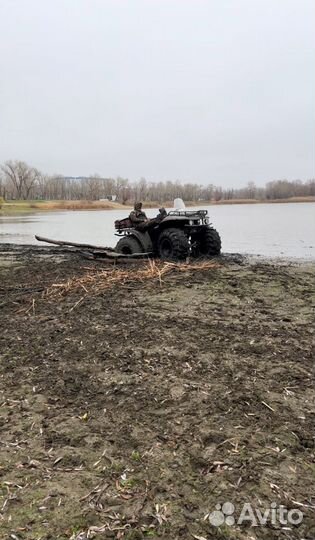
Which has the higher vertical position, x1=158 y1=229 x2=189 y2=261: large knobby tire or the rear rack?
the rear rack

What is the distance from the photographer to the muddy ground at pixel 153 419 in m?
2.41

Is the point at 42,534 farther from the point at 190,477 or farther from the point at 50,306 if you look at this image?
the point at 50,306

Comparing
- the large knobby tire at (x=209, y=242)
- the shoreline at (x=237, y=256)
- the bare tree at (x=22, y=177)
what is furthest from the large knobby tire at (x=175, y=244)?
the bare tree at (x=22, y=177)

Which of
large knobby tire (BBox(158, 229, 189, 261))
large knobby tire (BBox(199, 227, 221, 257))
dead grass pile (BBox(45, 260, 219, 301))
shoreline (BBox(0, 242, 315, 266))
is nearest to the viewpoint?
dead grass pile (BBox(45, 260, 219, 301))

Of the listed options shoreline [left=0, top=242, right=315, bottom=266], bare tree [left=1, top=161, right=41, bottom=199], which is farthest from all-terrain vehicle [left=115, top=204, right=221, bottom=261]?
bare tree [left=1, top=161, right=41, bottom=199]

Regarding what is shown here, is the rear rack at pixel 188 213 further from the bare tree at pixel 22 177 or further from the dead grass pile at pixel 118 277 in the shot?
the bare tree at pixel 22 177

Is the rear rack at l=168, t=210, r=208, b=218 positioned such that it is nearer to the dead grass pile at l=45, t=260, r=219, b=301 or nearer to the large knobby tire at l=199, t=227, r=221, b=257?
the large knobby tire at l=199, t=227, r=221, b=257

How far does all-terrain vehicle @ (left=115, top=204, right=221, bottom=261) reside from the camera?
1094 cm

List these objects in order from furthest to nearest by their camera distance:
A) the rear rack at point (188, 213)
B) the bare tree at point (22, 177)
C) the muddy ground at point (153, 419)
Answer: the bare tree at point (22, 177), the rear rack at point (188, 213), the muddy ground at point (153, 419)

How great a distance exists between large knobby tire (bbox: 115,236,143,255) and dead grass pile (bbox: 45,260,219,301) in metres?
1.20

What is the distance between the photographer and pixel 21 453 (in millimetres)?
2988

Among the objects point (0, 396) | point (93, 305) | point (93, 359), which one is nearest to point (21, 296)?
point (93, 305)

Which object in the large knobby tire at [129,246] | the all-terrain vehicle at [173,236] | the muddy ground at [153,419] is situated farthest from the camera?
the large knobby tire at [129,246]

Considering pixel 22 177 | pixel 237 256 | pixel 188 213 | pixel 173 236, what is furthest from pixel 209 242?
pixel 22 177
